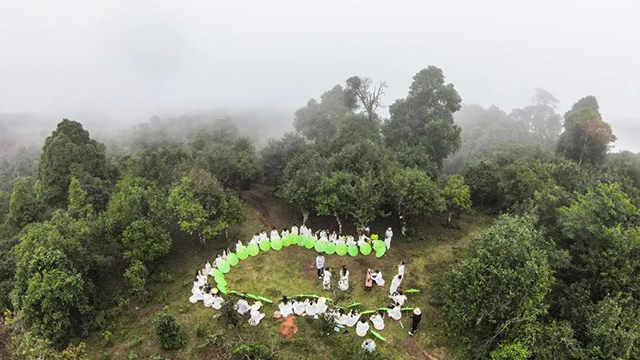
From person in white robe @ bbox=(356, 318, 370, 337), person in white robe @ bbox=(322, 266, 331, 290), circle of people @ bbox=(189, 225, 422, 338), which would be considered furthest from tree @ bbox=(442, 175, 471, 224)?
person in white robe @ bbox=(356, 318, 370, 337)

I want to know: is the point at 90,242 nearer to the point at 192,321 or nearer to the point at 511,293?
the point at 192,321

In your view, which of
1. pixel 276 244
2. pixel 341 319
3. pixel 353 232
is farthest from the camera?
pixel 353 232

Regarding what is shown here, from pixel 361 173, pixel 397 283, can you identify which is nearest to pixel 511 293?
pixel 397 283

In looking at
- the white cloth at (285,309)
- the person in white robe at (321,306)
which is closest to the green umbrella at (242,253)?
the white cloth at (285,309)

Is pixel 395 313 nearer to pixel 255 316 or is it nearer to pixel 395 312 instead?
pixel 395 312

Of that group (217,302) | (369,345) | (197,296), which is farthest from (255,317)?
(369,345)

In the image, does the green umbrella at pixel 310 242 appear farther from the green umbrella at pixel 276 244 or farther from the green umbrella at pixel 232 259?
the green umbrella at pixel 232 259

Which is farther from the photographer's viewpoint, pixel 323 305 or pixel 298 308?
pixel 298 308
